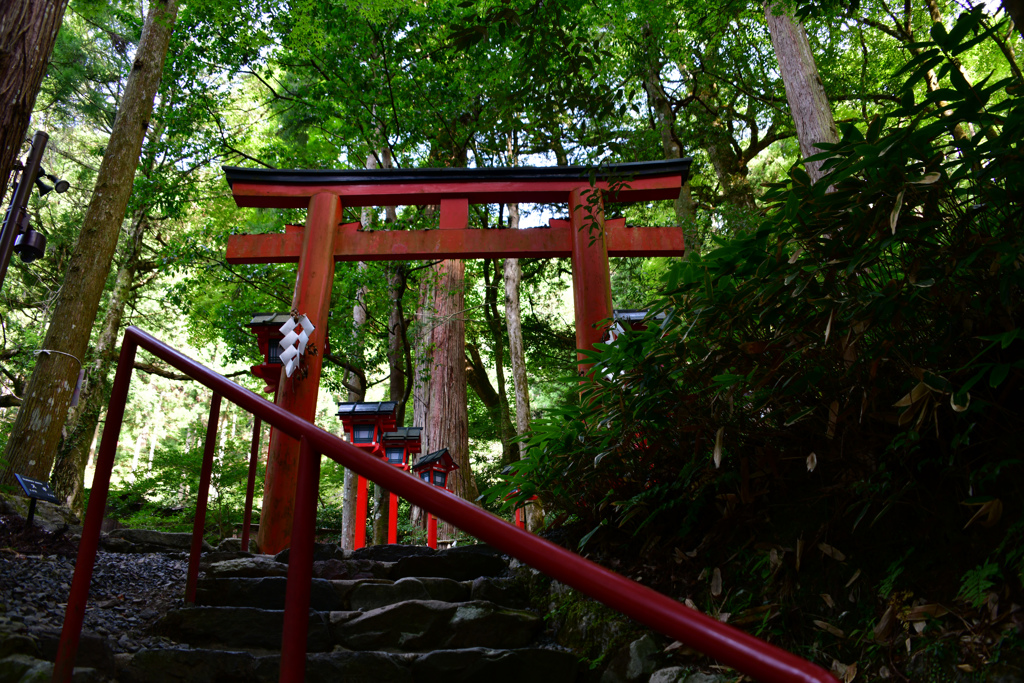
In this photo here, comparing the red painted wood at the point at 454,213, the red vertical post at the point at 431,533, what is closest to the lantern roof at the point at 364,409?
the red vertical post at the point at 431,533

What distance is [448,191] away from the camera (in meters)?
5.81

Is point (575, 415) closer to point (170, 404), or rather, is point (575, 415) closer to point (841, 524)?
point (841, 524)

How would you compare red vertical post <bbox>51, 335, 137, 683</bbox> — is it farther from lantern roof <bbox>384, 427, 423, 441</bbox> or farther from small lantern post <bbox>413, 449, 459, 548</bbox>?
small lantern post <bbox>413, 449, 459, 548</bbox>

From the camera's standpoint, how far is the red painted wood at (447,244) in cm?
572

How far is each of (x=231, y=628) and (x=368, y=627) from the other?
544 mm

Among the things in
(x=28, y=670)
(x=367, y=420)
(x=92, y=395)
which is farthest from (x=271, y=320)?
(x=92, y=395)

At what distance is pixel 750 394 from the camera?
2.27 metres

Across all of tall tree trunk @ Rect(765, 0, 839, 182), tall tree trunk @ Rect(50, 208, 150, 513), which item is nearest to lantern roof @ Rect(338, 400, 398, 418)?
tall tree trunk @ Rect(50, 208, 150, 513)

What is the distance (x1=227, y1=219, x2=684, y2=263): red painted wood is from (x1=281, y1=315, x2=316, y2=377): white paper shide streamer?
37.2 inches

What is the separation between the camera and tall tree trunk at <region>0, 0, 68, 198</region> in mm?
2393

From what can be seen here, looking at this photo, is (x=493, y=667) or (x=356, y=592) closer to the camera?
(x=493, y=667)

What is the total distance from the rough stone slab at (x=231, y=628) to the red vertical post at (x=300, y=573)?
134cm

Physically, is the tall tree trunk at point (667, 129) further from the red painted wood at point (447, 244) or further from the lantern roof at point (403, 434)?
the lantern roof at point (403, 434)

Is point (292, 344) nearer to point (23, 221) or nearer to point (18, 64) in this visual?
point (23, 221)
